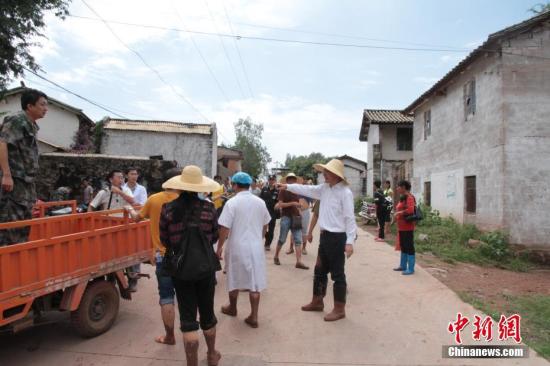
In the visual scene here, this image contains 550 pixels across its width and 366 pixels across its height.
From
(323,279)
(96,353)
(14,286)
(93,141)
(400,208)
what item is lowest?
(96,353)

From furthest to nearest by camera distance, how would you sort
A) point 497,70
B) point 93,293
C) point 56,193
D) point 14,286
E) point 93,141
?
point 93,141, point 56,193, point 497,70, point 93,293, point 14,286

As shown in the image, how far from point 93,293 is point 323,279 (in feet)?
8.58

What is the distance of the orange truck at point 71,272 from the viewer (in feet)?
10.2

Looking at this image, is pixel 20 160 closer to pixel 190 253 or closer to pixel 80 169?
pixel 190 253

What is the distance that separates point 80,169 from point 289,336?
14.5 meters

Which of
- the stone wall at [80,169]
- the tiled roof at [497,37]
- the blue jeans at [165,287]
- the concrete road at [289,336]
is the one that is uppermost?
the tiled roof at [497,37]

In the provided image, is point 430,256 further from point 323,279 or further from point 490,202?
point 323,279

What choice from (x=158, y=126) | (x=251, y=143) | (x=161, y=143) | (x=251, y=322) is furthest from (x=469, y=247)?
(x=251, y=143)

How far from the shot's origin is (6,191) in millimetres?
3729

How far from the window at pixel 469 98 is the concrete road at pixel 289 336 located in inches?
304

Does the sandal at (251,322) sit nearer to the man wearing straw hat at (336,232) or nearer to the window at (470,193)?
the man wearing straw hat at (336,232)

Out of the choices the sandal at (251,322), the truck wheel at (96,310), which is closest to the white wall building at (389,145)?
the sandal at (251,322)

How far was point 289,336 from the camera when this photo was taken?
13.3ft

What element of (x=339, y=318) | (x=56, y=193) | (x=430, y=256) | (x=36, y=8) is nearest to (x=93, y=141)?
(x=56, y=193)
